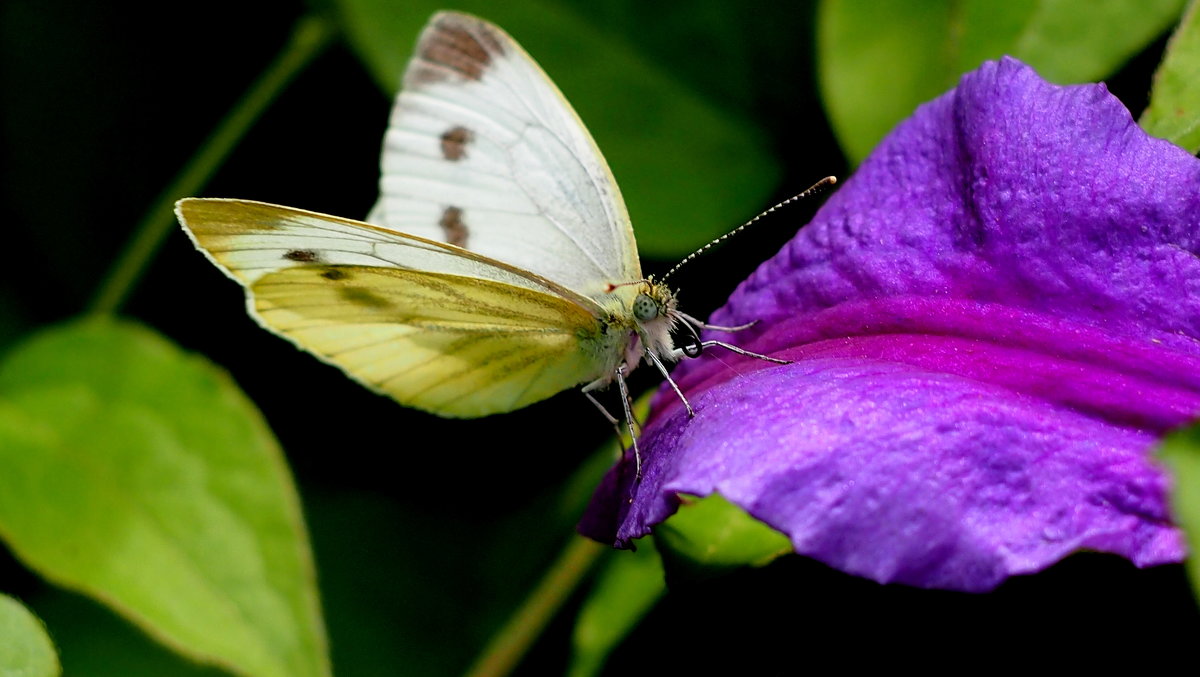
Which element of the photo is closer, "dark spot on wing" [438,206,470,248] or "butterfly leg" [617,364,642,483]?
"butterfly leg" [617,364,642,483]

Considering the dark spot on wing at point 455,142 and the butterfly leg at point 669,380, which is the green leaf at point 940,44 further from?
the dark spot on wing at point 455,142

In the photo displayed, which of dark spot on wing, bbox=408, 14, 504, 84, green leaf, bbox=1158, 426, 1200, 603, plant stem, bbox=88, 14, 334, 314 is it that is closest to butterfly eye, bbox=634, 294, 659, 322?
dark spot on wing, bbox=408, 14, 504, 84

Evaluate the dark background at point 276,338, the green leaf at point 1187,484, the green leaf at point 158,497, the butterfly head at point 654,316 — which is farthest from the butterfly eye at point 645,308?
the green leaf at point 1187,484

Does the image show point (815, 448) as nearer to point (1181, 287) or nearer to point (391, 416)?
point (1181, 287)

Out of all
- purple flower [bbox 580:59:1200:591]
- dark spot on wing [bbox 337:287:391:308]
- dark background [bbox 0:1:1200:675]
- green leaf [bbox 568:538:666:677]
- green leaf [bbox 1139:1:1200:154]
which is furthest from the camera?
dark background [bbox 0:1:1200:675]

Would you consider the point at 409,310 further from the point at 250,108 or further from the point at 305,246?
the point at 250,108

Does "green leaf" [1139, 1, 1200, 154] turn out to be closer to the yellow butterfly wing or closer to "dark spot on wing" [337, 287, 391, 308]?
the yellow butterfly wing

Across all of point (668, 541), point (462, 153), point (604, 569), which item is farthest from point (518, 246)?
point (668, 541)
